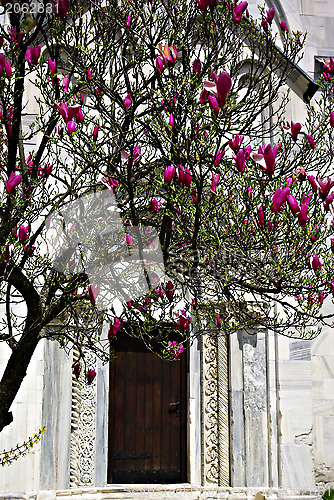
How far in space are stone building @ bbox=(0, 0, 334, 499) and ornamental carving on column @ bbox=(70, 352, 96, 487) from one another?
0.04 ft

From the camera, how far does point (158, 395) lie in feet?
24.8

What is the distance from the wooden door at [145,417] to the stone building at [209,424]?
0.02 meters

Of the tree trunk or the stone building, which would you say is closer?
the tree trunk

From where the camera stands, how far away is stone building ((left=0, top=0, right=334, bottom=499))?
684 centimetres

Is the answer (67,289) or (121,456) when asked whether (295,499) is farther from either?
(67,289)

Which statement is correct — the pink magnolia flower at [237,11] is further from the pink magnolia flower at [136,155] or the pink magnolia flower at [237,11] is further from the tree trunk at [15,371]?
the tree trunk at [15,371]

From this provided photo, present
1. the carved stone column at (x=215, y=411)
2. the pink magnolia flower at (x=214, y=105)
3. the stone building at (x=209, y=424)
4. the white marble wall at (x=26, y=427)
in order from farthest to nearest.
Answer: the carved stone column at (x=215, y=411), the stone building at (x=209, y=424), the white marble wall at (x=26, y=427), the pink magnolia flower at (x=214, y=105)

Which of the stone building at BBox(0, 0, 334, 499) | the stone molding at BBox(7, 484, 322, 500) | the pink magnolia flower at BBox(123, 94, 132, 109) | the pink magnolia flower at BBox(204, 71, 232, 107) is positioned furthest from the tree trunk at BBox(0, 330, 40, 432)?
the stone molding at BBox(7, 484, 322, 500)

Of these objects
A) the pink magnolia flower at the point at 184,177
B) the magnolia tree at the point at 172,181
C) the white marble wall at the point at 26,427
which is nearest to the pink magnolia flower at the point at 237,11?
the magnolia tree at the point at 172,181

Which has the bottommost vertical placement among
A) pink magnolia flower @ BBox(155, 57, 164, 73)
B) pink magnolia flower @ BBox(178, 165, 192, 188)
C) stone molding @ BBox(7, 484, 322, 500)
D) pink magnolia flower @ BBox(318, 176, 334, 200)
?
stone molding @ BBox(7, 484, 322, 500)

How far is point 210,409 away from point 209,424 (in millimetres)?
171

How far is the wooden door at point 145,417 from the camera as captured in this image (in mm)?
7367

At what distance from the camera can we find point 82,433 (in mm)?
7082

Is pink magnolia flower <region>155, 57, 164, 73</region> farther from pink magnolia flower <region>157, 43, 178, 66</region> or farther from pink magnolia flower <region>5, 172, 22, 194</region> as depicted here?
pink magnolia flower <region>5, 172, 22, 194</region>
